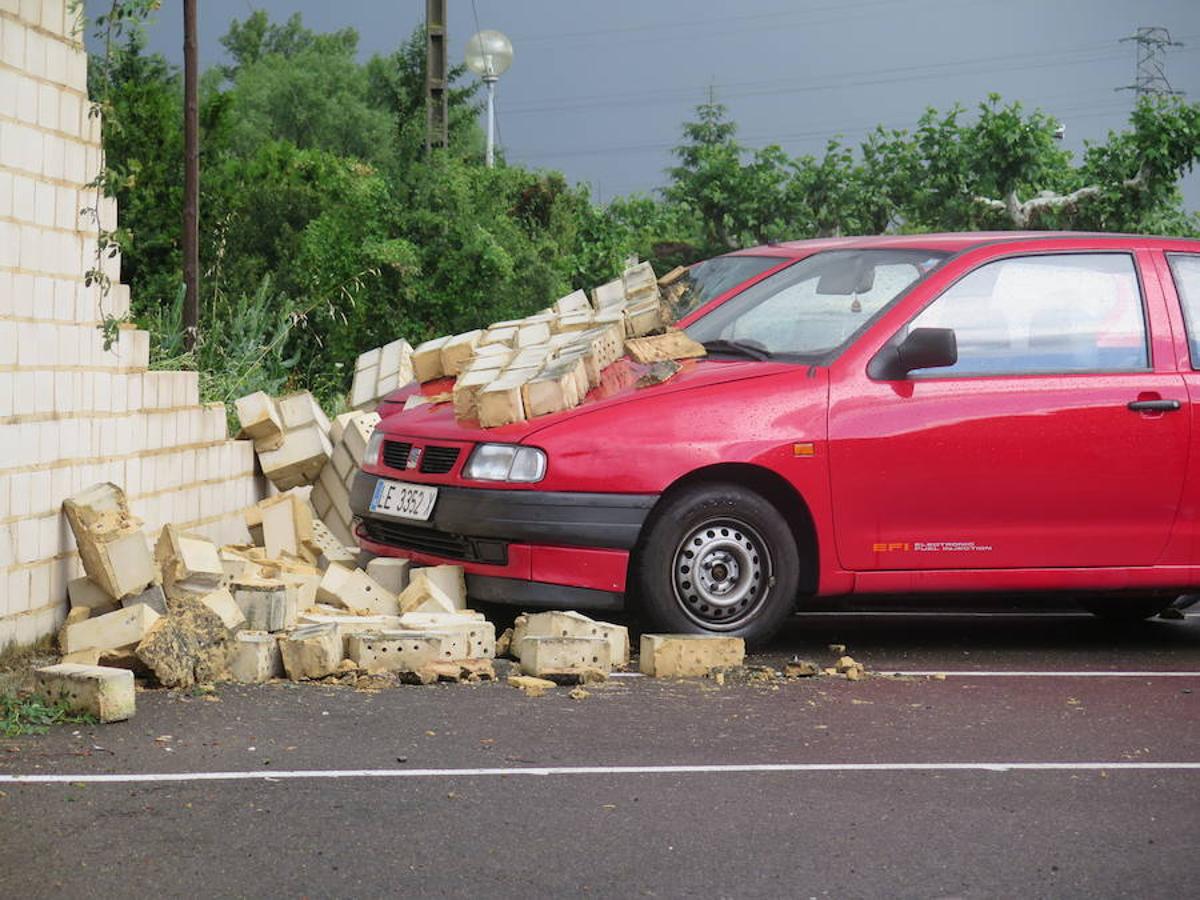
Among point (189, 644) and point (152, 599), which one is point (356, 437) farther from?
point (189, 644)

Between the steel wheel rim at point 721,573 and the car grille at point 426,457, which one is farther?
the car grille at point 426,457

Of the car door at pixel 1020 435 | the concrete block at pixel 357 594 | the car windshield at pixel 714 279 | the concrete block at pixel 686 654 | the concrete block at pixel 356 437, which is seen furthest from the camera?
the concrete block at pixel 356 437

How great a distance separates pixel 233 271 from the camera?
1827 centimetres

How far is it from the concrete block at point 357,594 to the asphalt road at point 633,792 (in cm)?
101

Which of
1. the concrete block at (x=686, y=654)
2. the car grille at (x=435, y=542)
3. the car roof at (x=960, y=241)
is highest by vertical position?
the car roof at (x=960, y=241)

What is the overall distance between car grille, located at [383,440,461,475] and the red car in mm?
11

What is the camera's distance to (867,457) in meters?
8.86

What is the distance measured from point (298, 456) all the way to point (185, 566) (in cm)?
307

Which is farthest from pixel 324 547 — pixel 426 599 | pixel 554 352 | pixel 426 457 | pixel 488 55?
pixel 488 55

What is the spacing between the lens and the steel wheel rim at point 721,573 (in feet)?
28.6

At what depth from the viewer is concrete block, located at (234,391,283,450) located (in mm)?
11688

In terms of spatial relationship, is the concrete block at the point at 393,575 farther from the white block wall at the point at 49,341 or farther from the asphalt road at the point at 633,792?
the white block wall at the point at 49,341

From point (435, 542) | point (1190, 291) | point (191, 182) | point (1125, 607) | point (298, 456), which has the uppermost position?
point (191, 182)

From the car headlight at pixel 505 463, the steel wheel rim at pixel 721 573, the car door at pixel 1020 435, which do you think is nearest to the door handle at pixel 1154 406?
the car door at pixel 1020 435
